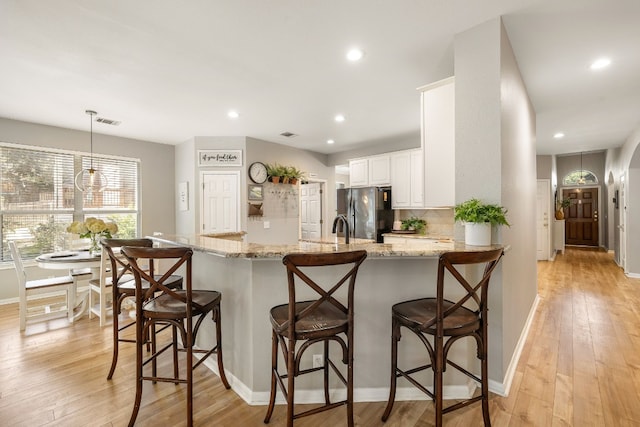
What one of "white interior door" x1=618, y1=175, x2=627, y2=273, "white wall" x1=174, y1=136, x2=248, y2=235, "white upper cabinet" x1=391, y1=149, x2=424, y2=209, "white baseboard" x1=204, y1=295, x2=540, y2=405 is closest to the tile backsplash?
"white upper cabinet" x1=391, y1=149, x2=424, y2=209

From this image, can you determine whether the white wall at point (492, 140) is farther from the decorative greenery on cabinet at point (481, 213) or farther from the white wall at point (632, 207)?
the white wall at point (632, 207)

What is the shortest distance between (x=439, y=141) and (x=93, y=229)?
3921 millimetres

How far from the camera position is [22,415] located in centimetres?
190

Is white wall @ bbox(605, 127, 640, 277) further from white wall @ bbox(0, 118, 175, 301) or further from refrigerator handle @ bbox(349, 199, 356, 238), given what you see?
white wall @ bbox(0, 118, 175, 301)

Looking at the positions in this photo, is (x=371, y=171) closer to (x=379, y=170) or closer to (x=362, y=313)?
(x=379, y=170)

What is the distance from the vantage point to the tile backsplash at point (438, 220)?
5.32m

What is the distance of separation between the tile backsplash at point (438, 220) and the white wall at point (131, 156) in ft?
15.5

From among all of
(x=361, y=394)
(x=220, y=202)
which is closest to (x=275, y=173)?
(x=220, y=202)

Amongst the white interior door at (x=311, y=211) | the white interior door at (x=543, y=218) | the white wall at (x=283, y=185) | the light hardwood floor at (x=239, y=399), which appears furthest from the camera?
the white interior door at (x=543, y=218)

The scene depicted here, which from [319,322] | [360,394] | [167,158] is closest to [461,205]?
[319,322]

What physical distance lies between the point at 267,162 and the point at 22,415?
4536 millimetres

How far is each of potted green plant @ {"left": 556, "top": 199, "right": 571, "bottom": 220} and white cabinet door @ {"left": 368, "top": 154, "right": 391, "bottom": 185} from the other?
6204 mm

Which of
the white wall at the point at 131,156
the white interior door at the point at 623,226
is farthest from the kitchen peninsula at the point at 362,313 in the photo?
the white interior door at the point at 623,226

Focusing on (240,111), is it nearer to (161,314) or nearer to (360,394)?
(161,314)
